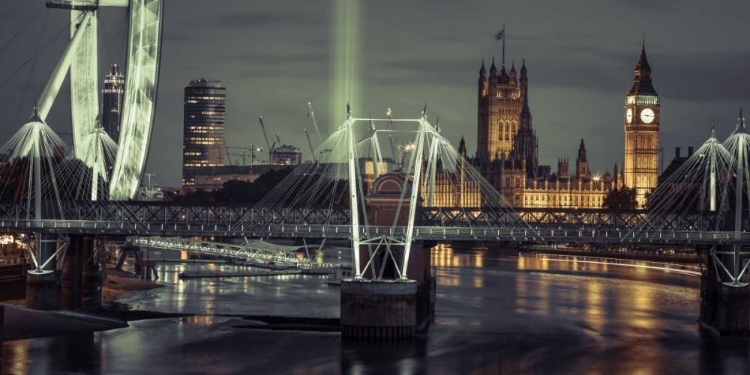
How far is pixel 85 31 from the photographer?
89.8 meters

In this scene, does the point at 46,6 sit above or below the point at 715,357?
above

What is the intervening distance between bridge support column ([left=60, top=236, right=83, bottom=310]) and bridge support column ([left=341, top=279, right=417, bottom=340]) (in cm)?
1685

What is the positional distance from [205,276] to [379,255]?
148ft

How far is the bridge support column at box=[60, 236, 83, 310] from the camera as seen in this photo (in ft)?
262

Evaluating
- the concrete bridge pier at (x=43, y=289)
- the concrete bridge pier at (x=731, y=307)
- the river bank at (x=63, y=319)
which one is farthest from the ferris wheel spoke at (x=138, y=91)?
the concrete bridge pier at (x=731, y=307)

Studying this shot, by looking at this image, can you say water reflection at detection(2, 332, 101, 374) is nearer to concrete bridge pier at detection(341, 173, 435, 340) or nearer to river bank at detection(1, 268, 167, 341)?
river bank at detection(1, 268, 167, 341)

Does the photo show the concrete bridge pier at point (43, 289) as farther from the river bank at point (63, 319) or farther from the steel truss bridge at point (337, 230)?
the steel truss bridge at point (337, 230)

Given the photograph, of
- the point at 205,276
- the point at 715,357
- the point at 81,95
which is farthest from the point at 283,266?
the point at 715,357

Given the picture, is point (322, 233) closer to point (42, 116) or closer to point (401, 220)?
point (401, 220)

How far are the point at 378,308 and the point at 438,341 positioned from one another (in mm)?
3390

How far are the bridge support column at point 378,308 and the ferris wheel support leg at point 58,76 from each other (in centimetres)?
2302

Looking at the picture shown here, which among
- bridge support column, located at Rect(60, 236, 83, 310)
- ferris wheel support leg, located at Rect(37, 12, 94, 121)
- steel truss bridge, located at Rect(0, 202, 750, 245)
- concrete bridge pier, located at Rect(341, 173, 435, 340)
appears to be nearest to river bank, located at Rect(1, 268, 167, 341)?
bridge support column, located at Rect(60, 236, 83, 310)

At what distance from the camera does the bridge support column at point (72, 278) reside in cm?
8000

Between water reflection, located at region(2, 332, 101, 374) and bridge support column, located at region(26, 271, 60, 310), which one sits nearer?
water reflection, located at region(2, 332, 101, 374)
